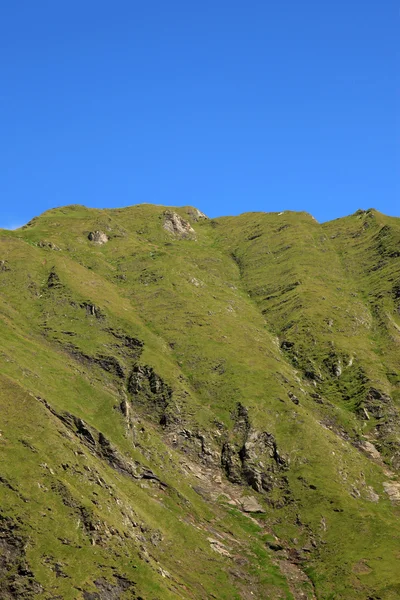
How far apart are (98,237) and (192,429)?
326 feet

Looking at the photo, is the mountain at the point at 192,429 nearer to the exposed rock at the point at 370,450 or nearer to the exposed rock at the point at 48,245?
the exposed rock at the point at 370,450

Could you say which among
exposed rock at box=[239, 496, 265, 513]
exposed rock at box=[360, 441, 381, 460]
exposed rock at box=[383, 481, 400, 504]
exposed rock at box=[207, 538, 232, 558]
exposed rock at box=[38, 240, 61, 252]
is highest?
exposed rock at box=[38, 240, 61, 252]

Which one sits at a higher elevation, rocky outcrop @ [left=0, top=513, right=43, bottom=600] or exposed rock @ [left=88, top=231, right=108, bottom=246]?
exposed rock @ [left=88, top=231, right=108, bottom=246]

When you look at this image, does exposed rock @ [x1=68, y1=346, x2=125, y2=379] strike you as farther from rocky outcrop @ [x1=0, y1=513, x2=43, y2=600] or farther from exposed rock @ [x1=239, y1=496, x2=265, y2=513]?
rocky outcrop @ [x1=0, y1=513, x2=43, y2=600]

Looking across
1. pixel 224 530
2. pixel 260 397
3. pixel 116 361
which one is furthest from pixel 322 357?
pixel 224 530

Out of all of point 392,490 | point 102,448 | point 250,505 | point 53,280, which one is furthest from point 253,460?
point 53,280

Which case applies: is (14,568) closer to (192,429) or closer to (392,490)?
(192,429)

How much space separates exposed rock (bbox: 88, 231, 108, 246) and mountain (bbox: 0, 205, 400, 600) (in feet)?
33.7

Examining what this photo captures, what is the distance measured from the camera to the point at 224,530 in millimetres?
91812

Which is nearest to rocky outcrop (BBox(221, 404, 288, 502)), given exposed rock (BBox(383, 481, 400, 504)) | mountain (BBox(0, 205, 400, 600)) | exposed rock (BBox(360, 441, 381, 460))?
mountain (BBox(0, 205, 400, 600))

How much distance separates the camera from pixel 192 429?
11144 centimetres

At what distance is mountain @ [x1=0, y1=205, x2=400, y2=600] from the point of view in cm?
7081

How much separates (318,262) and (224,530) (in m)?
115

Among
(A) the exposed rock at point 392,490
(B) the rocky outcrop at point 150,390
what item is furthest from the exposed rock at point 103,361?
(A) the exposed rock at point 392,490
